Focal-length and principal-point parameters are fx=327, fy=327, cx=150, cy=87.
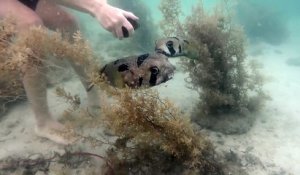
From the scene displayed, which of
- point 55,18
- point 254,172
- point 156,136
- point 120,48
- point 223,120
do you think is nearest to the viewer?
point 156,136

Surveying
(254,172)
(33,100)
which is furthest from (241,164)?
(33,100)

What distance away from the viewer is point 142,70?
108 inches

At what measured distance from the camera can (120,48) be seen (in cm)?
1159

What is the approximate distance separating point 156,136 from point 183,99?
130 inches

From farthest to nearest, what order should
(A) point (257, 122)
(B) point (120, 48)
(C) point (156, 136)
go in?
1. (B) point (120, 48)
2. (A) point (257, 122)
3. (C) point (156, 136)

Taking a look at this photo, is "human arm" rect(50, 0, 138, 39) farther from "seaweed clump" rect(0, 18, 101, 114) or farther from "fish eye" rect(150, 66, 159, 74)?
"fish eye" rect(150, 66, 159, 74)

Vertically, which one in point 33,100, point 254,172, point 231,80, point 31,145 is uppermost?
point 231,80

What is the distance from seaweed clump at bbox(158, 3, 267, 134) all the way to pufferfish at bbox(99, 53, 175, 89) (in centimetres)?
252

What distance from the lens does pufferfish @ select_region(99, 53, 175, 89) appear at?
269 centimetres

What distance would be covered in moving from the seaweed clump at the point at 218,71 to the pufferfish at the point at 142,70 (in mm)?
2524

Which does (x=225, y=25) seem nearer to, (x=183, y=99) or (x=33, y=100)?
(x=183, y=99)

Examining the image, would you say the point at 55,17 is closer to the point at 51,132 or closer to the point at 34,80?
the point at 34,80

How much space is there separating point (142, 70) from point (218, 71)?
116 inches

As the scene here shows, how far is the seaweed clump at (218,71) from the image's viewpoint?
536 cm
